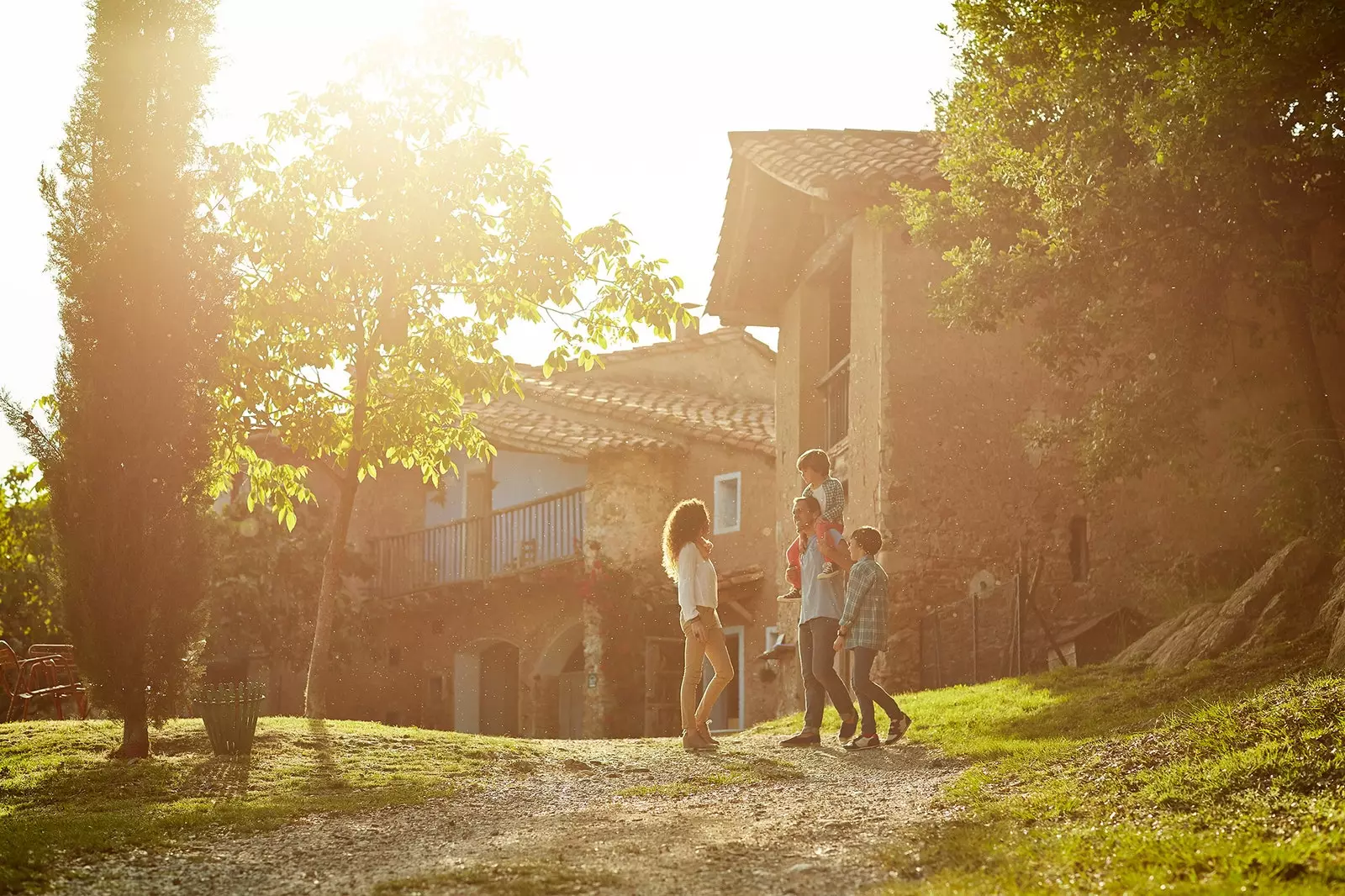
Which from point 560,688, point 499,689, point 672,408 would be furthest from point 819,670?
point 499,689

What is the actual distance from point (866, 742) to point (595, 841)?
3401 mm

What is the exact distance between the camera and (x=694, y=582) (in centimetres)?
862

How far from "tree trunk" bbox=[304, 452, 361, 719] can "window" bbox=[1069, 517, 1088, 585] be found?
267 inches

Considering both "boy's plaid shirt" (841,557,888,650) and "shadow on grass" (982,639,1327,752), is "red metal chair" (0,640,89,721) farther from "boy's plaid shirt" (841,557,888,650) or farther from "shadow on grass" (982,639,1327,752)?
"shadow on grass" (982,639,1327,752)

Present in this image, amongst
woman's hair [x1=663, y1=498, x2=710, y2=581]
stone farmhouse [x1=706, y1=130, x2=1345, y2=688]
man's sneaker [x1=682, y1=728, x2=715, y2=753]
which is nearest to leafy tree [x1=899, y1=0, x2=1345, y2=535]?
stone farmhouse [x1=706, y1=130, x2=1345, y2=688]

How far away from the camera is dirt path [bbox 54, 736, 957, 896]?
453 centimetres

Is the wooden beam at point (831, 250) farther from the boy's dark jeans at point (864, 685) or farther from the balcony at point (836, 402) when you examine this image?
the boy's dark jeans at point (864, 685)

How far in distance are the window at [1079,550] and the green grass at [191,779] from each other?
635 centimetres

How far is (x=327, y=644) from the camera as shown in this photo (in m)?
11.2

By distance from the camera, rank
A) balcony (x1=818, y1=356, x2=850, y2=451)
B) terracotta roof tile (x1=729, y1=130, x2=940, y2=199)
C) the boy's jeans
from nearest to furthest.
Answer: the boy's jeans
terracotta roof tile (x1=729, y1=130, x2=940, y2=199)
balcony (x1=818, y1=356, x2=850, y2=451)

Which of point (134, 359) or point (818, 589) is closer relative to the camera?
point (134, 359)

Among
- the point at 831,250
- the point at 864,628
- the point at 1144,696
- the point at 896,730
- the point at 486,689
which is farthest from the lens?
the point at 486,689

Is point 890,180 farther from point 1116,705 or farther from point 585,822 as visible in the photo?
point 585,822

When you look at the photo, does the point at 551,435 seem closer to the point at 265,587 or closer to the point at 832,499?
the point at 265,587
